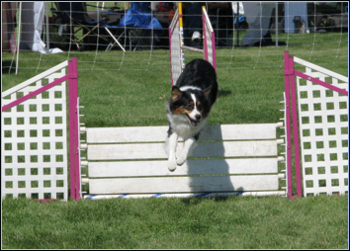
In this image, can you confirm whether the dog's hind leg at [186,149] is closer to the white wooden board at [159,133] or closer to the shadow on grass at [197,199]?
the white wooden board at [159,133]

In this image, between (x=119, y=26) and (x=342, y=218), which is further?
(x=119, y=26)

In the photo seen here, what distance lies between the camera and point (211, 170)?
5203mm

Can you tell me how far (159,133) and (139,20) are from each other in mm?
9213

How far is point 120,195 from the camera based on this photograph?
17.0 feet

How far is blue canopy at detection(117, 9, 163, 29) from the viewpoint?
44.5ft

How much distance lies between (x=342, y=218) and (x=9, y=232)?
10.2 ft

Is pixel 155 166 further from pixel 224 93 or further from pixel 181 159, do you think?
pixel 224 93

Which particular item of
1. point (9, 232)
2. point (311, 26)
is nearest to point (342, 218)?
point (9, 232)

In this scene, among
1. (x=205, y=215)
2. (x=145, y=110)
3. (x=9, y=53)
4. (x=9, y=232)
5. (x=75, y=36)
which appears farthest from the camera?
(x=75, y=36)

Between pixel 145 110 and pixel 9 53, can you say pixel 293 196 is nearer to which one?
pixel 145 110

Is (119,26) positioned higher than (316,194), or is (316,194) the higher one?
(119,26)

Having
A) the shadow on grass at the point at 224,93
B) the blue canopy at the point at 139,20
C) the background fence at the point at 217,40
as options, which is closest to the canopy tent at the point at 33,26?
the background fence at the point at 217,40

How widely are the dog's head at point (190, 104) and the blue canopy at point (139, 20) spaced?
8.96 metres

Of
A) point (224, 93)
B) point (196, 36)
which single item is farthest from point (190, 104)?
point (196, 36)
